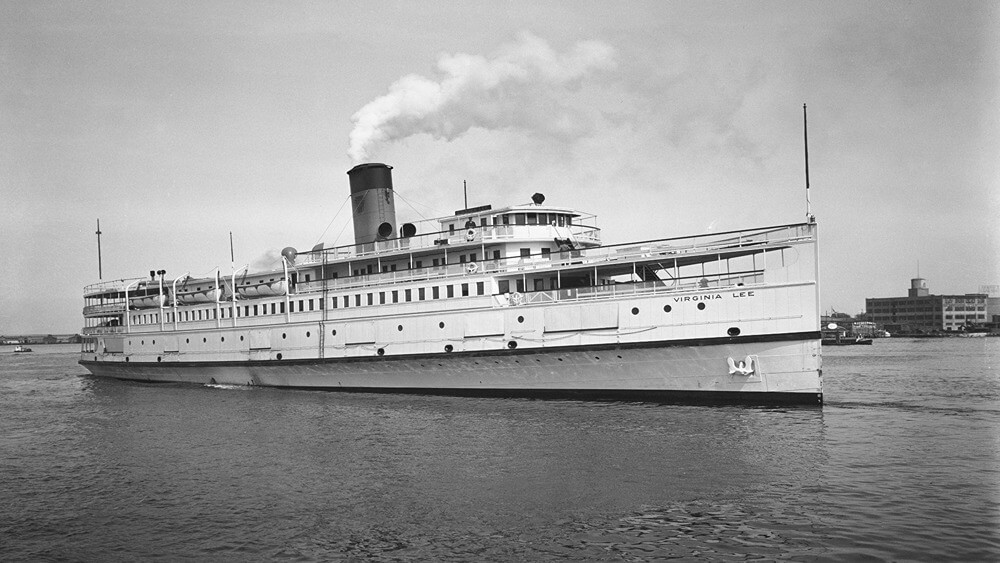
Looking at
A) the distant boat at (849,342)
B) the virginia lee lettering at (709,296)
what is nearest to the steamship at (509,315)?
the virginia lee lettering at (709,296)

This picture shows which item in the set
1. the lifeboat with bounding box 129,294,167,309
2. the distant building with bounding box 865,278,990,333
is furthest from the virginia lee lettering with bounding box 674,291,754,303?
the distant building with bounding box 865,278,990,333

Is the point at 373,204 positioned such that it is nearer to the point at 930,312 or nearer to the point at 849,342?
the point at 849,342

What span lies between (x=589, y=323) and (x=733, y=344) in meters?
5.10

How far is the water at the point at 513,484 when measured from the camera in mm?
12430

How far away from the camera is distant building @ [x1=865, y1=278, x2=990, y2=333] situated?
149m

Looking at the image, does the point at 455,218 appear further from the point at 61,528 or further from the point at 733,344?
the point at 61,528

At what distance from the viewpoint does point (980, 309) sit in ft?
499

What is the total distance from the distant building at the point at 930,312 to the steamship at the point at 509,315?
13738cm

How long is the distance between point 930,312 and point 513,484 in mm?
160561

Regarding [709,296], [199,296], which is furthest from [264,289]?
[709,296]

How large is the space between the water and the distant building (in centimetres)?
13930

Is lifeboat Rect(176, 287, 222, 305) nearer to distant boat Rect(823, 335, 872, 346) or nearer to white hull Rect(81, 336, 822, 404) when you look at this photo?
white hull Rect(81, 336, 822, 404)

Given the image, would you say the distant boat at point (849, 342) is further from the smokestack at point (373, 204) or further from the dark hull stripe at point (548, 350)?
the dark hull stripe at point (548, 350)

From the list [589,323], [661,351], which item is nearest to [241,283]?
[589,323]
